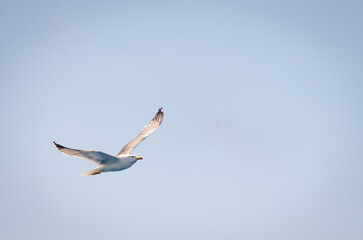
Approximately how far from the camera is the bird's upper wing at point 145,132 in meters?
33.5

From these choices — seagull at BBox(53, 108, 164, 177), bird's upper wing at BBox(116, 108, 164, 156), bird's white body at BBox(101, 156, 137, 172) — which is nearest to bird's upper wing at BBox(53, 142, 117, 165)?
seagull at BBox(53, 108, 164, 177)

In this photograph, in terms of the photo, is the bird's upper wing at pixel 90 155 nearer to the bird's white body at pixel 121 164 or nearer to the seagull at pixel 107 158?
the seagull at pixel 107 158

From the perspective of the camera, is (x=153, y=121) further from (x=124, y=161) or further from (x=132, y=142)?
(x=124, y=161)

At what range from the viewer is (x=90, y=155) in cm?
2678

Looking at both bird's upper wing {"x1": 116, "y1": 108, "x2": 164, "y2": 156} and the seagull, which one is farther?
bird's upper wing {"x1": 116, "y1": 108, "x2": 164, "y2": 156}

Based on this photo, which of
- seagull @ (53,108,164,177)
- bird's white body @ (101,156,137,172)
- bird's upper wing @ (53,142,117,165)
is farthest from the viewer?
bird's white body @ (101,156,137,172)

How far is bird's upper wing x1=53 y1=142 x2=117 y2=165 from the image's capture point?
2586cm

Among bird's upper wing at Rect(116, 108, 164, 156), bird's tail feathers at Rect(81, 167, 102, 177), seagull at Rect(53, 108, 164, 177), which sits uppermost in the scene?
bird's upper wing at Rect(116, 108, 164, 156)

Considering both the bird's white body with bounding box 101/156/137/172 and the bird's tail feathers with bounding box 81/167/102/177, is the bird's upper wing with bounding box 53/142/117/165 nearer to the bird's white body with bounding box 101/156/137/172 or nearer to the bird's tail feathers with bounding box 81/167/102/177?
the bird's white body with bounding box 101/156/137/172

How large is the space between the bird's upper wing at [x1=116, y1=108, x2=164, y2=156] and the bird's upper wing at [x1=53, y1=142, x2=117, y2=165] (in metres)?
4.72

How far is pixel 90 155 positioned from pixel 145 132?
9753 millimetres

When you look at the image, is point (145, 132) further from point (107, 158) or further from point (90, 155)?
point (90, 155)

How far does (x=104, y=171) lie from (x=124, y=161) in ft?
5.32

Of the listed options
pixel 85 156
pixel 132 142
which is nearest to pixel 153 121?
pixel 132 142
